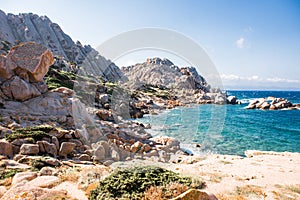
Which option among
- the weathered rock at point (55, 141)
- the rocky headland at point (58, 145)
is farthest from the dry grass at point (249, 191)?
the weathered rock at point (55, 141)

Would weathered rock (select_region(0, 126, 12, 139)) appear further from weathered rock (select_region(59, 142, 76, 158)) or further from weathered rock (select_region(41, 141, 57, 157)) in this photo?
weathered rock (select_region(59, 142, 76, 158))

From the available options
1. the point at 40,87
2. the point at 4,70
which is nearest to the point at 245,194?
the point at 40,87

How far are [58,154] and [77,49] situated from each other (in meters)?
104

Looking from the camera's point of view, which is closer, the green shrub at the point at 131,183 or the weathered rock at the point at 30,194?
the weathered rock at the point at 30,194

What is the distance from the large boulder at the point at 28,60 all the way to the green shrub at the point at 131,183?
21.4m

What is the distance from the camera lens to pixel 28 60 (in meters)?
23.1

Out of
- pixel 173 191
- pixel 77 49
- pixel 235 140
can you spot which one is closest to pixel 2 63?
pixel 173 191

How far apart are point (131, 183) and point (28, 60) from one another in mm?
22893

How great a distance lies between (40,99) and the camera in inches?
899

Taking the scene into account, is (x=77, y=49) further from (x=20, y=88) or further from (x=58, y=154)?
(x=58, y=154)

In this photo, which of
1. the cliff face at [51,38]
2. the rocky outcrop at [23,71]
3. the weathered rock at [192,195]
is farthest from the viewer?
the cliff face at [51,38]

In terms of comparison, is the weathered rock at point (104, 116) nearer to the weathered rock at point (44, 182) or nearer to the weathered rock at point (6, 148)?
the weathered rock at point (6, 148)

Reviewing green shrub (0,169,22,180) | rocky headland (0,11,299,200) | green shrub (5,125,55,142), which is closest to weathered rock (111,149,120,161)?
rocky headland (0,11,299,200)

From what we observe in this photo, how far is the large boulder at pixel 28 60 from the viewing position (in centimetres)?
2269
